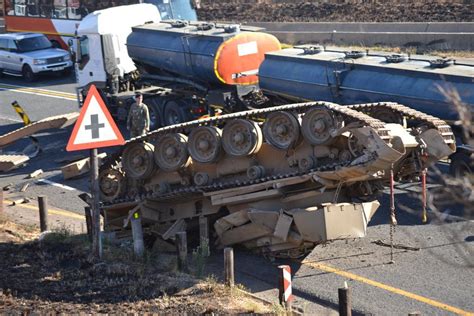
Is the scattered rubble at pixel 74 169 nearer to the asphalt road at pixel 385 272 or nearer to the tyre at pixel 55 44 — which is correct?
the asphalt road at pixel 385 272

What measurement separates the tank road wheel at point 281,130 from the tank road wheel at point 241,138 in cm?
13

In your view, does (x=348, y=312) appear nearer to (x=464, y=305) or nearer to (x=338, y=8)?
(x=464, y=305)

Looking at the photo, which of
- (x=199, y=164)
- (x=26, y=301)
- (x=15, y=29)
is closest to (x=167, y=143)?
(x=199, y=164)

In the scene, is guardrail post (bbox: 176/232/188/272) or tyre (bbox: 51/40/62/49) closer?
guardrail post (bbox: 176/232/188/272)

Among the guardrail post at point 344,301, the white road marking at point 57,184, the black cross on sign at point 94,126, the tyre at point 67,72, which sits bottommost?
the white road marking at point 57,184

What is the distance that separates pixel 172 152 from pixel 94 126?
1.72 m

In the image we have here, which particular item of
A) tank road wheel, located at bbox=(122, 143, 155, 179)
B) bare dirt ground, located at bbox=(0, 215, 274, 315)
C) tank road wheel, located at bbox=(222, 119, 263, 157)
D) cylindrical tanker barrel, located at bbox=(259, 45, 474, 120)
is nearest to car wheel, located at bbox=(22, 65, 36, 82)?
cylindrical tanker barrel, located at bbox=(259, 45, 474, 120)

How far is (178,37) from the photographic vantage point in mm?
22156

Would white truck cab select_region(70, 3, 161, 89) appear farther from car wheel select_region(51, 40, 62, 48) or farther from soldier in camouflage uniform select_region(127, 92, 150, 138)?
car wheel select_region(51, 40, 62, 48)

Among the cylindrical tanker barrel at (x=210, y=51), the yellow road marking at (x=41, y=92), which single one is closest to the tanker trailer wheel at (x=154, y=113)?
the cylindrical tanker barrel at (x=210, y=51)

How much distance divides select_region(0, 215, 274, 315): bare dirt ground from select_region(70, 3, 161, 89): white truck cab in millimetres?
12344

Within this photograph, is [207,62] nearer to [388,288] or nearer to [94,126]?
[94,126]

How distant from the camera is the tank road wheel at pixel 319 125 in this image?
37.5ft

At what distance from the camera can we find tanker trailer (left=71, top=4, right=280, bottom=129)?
69.2ft
